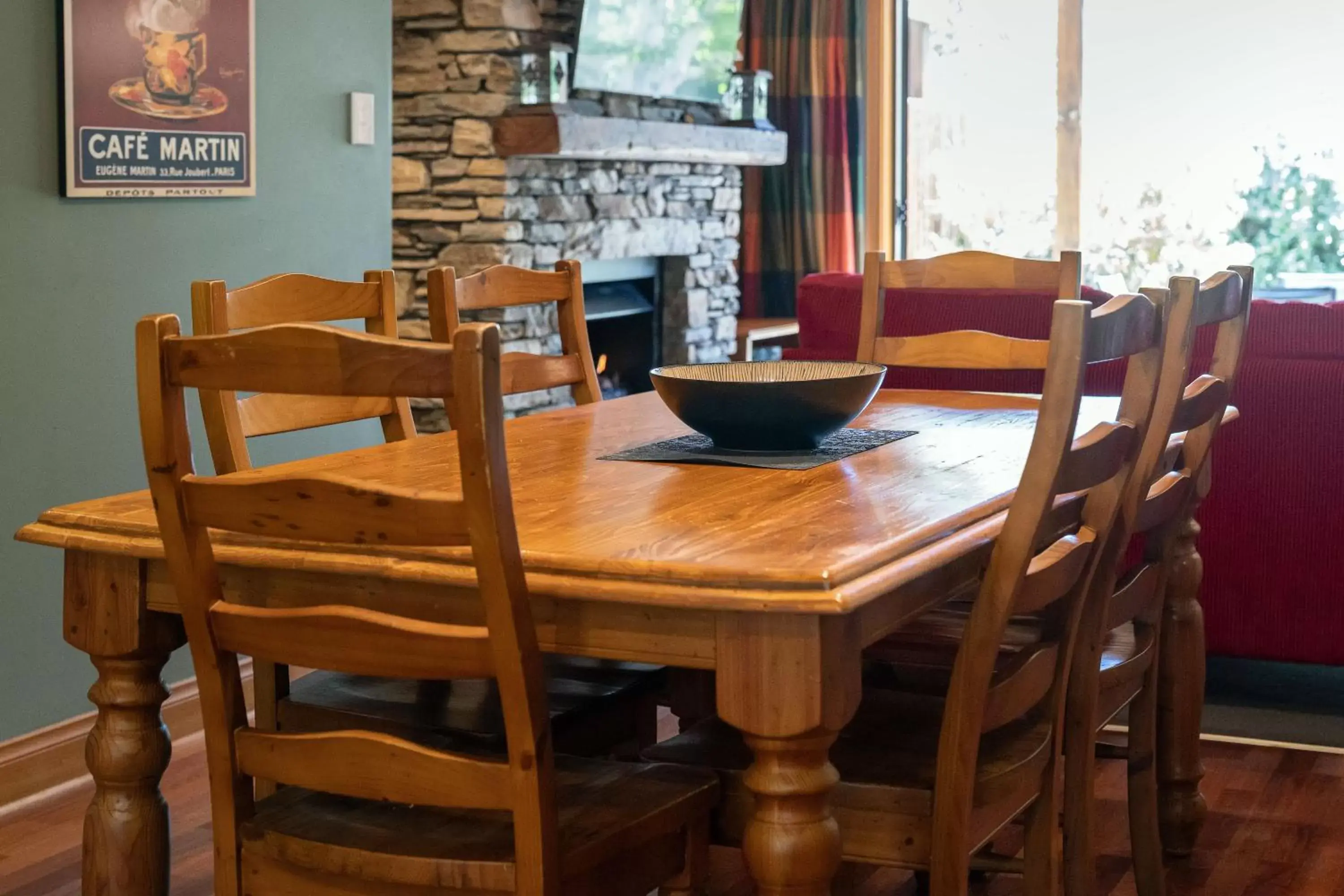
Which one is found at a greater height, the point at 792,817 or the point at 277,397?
the point at 277,397

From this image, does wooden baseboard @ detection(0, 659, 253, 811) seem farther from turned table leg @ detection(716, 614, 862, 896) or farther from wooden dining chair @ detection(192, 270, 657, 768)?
turned table leg @ detection(716, 614, 862, 896)

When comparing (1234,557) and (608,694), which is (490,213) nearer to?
(1234,557)

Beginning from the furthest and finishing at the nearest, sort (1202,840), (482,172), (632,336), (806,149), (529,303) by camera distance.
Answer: (806,149)
(632,336)
(482,172)
(529,303)
(1202,840)

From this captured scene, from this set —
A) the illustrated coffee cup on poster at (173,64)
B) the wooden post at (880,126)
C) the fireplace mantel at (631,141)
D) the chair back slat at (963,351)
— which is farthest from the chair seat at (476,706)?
the wooden post at (880,126)

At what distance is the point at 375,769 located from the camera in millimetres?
Answer: 1604

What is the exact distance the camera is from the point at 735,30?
6223 mm

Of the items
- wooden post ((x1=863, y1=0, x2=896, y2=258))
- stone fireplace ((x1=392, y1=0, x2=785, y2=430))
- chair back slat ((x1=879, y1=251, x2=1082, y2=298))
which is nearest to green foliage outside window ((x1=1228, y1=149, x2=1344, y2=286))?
wooden post ((x1=863, y1=0, x2=896, y2=258))

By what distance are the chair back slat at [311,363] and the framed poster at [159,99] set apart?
5.48 feet

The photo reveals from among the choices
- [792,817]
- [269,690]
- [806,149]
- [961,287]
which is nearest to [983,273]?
[961,287]

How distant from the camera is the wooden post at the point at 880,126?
24.5ft

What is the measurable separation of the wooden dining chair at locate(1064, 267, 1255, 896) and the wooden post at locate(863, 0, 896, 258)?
5.05 meters

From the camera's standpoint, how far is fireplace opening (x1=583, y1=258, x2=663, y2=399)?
6109 millimetres

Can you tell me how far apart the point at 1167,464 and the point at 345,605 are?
1.26 meters

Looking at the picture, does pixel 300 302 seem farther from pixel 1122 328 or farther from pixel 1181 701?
pixel 1181 701
